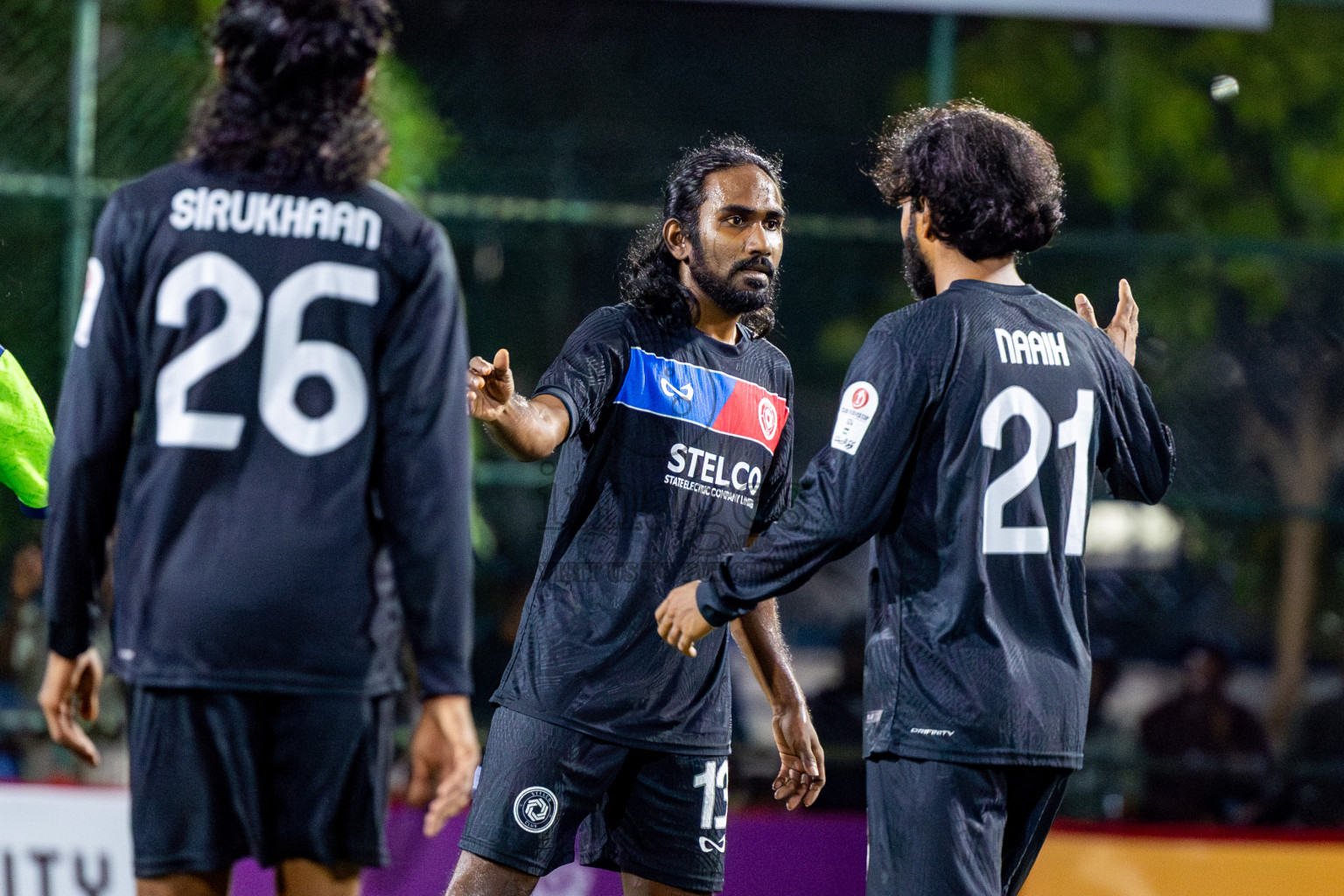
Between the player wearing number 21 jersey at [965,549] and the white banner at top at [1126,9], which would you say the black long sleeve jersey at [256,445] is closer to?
the player wearing number 21 jersey at [965,549]

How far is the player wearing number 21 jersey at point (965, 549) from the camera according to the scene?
10.2ft

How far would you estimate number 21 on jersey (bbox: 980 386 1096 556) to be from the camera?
314cm

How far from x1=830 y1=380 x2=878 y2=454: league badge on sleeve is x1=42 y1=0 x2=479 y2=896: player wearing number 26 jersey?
97 centimetres

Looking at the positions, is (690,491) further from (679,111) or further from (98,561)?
(679,111)

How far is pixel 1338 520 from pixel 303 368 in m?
6.96

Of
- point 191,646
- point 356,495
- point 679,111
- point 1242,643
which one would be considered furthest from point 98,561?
point 1242,643

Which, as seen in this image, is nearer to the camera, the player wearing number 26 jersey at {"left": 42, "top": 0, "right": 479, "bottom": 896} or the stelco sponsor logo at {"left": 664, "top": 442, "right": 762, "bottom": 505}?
the player wearing number 26 jersey at {"left": 42, "top": 0, "right": 479, "bottom": 896}

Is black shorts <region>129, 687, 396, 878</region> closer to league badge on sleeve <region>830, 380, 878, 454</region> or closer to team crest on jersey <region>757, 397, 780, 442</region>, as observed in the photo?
league badge on sleeve <region>830, 380, 878, 454</region>

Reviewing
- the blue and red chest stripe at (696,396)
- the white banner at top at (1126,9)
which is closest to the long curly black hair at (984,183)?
the blue and red chest stripe at (696,396)

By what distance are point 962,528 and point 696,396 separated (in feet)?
3.28

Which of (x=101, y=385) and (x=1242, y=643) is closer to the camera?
(x=101, y=385)

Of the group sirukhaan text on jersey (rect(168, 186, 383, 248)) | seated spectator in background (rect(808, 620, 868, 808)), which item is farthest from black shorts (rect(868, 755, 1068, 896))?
seated spectator in background (rect(808, 620, 868, 808))

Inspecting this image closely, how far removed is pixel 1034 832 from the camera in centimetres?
330

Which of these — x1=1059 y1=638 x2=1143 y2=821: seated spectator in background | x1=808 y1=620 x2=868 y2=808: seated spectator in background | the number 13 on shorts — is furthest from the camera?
x1=1059 y1=638 x2=1143 y2=821: seated spectator in background
